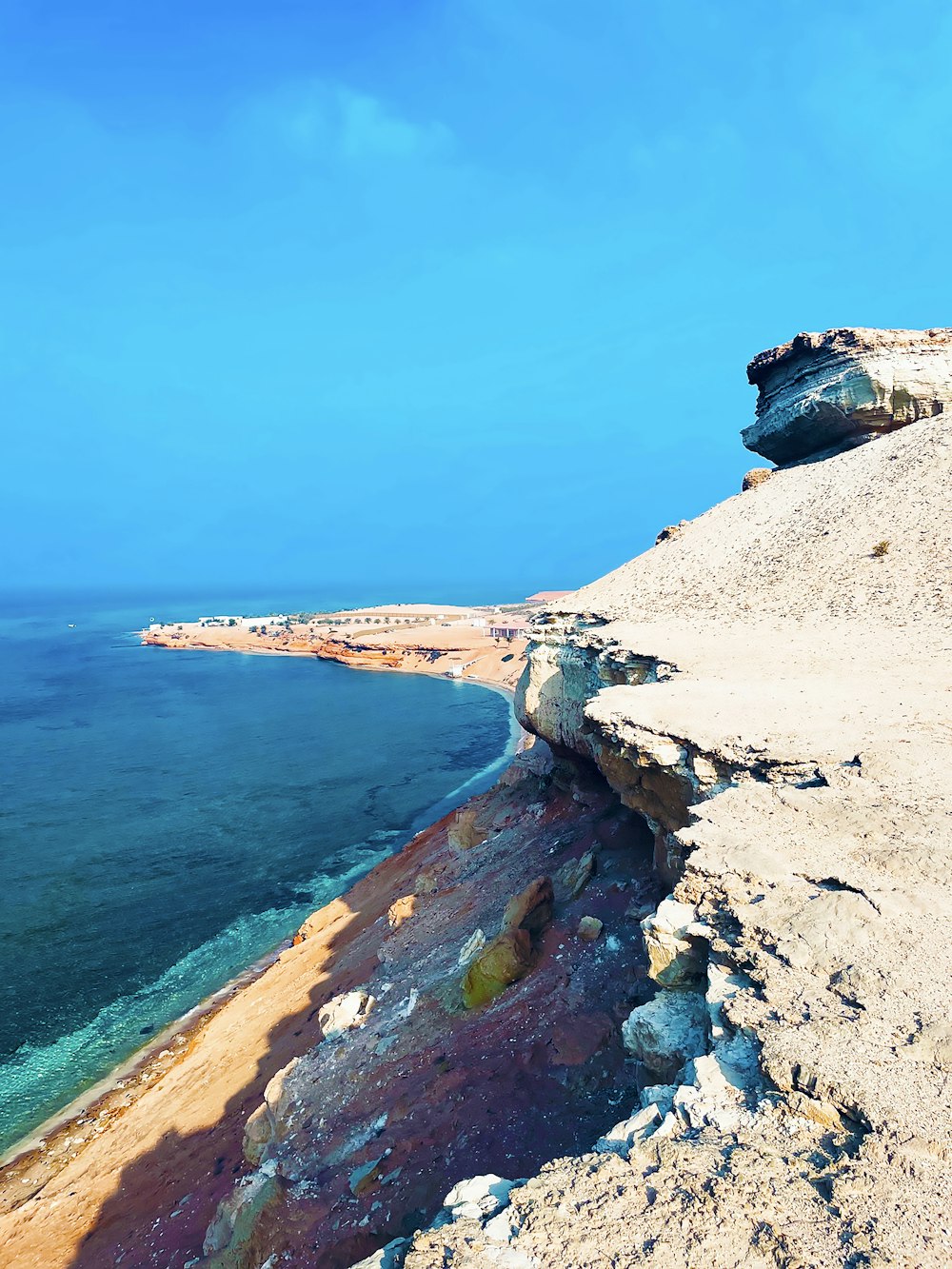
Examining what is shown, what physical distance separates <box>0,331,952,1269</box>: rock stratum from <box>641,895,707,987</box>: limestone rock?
28 mm

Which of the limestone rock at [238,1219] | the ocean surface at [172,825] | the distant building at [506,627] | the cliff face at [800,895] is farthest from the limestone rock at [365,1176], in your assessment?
the distant building at [506,627]

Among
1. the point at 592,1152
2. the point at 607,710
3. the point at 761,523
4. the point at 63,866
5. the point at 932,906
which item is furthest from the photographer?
the point at 63,866

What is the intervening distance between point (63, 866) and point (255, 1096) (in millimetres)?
20757

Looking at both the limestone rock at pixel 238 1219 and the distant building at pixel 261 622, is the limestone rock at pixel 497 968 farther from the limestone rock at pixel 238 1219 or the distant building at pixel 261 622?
the distant building at pixel 261 622

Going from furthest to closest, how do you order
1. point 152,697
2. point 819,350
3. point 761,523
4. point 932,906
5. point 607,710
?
point 152,697, point 819,350, point 761,523, point 607,710, point 932,906

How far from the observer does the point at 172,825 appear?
35.6 meters

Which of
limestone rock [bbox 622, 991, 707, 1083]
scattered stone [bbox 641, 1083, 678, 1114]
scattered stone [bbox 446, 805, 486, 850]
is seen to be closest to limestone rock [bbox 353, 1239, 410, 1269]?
scattered stone [bbox 641, 1083, 678, 1114]

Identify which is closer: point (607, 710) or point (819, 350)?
point (607, 710)

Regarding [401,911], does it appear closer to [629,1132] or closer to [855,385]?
[629,1132]

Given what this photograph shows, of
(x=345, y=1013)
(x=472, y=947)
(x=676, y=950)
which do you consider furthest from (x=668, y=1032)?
(x=345, y=1013)

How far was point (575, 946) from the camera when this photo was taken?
42.9 feet

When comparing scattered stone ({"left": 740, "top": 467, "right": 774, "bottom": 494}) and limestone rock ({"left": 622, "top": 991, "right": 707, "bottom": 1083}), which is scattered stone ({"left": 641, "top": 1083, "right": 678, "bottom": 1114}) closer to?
limestone rock ({"left": 622, "top": 991, "right": 707, "bottom": 1083})

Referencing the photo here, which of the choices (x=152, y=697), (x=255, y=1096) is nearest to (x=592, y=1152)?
(x=255, y=1096)

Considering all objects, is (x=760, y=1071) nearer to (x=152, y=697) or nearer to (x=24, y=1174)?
(x=24, y=1174)
